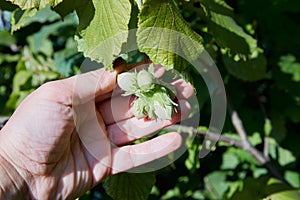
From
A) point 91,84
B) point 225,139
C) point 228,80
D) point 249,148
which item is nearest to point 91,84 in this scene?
point 91,84

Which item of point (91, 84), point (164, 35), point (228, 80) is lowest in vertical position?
point (228, 80)

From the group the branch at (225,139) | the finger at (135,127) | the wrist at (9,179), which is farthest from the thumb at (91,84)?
the branch at (225,139)

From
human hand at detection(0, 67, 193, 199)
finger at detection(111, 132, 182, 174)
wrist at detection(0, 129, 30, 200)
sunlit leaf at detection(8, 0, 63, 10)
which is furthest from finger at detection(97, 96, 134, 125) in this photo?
sunlit leaf at detection(8, 0, 63, 10)

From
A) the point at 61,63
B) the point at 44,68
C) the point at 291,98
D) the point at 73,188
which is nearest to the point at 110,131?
the point at 73,188

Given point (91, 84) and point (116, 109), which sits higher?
point (91, 84)

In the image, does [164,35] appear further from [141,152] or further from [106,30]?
[141,152]

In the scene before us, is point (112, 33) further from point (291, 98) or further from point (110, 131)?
point (291, 98)

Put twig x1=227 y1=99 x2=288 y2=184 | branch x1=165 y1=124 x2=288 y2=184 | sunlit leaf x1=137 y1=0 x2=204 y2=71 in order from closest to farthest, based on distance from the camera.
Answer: sunlit leaf x1=137 y1=0 x2=204 y2=71, branch x1=165 y1=124 x2=288 y2=184, twig x1=227 y1=99 x2=288 y2=184

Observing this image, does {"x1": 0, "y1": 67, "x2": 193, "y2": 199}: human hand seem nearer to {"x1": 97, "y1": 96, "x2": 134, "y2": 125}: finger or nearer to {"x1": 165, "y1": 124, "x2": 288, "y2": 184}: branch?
{"x1": 97, "y1": 96, "x2": 134, "y2": 125}: finger
